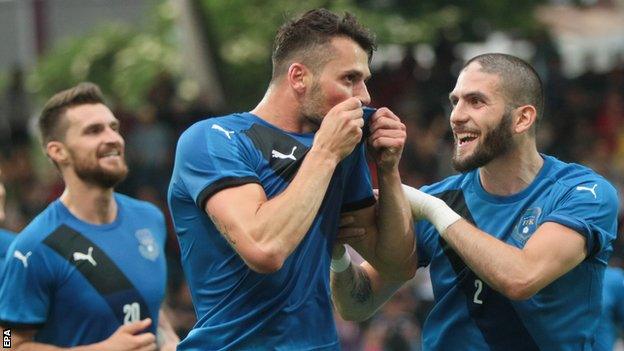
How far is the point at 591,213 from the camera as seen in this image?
20.9ft

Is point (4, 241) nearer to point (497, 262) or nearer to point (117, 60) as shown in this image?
point (497, 262)

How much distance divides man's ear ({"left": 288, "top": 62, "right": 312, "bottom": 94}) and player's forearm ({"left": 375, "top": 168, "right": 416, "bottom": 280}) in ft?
1.81

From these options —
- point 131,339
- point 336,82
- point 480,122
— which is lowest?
point 131,339

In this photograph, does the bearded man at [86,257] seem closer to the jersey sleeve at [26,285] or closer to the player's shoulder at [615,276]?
the jersey sleeve at [26,285]

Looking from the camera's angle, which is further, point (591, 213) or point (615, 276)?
point (615, 276)

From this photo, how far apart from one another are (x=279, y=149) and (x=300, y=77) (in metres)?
0.34

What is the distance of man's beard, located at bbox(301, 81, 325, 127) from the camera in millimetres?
6090

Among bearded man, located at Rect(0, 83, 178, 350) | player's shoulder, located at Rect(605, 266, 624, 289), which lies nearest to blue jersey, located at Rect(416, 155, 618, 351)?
bearded man, located at Rect(0, 83, 178, 350)

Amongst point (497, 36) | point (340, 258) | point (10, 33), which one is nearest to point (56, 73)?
point (10, 33)

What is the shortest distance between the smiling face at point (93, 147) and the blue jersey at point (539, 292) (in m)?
2.25

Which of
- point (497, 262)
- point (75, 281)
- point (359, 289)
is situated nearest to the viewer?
point (497, 262)

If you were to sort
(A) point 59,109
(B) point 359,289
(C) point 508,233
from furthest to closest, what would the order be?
(A) point 59,109, (B) point 359,289, (C) point 508,233

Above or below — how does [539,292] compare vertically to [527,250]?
below

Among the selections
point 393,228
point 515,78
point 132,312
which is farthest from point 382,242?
point 132,312
